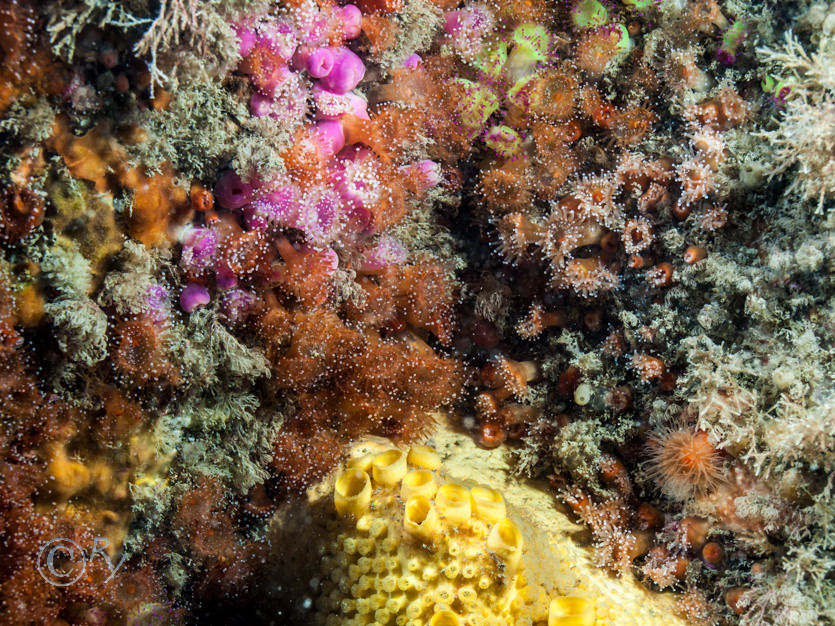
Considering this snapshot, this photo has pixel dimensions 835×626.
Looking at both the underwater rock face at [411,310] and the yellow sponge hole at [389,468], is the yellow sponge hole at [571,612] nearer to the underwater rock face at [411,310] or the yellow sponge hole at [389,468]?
the underwater rock face at [411,310]

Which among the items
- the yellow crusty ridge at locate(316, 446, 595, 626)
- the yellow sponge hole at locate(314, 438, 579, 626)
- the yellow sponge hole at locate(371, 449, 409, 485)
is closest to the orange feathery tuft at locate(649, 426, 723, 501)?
the yellow crusty ridge at locate(316, 446, 595, 626)

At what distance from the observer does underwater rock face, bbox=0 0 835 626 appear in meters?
2.91

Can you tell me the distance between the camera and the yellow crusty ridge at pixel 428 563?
3.20 m

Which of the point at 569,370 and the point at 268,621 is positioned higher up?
the point at 569,370

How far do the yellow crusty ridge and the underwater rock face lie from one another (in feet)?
0.07

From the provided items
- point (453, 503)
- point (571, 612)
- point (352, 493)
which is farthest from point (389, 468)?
point (571, 612)

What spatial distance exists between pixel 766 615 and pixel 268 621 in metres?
3.20

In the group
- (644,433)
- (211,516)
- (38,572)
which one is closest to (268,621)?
(211,516)

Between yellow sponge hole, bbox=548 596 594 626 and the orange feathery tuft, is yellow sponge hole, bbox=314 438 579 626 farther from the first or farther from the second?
the orange feathery tuft

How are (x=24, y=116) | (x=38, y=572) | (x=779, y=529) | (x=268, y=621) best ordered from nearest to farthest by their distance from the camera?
1. (x=24, y=116)
2. (x=38, y=572)
3. (x=779, y=529)
4. (x=268, y=621)

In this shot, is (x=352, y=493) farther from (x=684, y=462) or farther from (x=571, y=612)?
(x=684, y=462)

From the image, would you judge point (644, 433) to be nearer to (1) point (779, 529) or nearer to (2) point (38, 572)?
(1) point (779, 529)

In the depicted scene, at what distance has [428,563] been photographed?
332cm

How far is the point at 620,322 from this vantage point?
13.5ft
